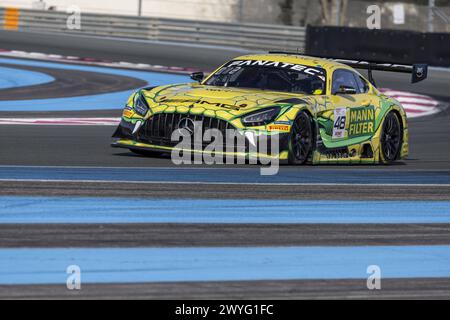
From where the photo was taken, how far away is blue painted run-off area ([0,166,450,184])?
398 inches

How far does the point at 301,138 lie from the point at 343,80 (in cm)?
153

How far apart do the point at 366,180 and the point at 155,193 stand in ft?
8.15

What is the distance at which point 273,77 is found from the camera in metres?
12.5

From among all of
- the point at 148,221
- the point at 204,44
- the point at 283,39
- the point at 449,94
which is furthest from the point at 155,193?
the point at 204,44

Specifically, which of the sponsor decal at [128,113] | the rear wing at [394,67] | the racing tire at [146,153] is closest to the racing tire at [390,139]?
the rear wing at [394,67]

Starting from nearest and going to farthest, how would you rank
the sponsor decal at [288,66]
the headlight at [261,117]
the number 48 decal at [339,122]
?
the headlight at [261,117], the number 48 decal at [339,122], the sponsor decal at [288,66]

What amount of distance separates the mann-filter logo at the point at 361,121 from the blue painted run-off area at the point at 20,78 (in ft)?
31.4

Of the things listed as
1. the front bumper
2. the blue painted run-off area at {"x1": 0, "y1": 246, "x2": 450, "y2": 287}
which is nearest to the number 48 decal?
the front bumper

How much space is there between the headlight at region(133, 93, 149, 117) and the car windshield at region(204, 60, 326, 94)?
3.70 feet

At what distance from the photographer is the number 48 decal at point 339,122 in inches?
484

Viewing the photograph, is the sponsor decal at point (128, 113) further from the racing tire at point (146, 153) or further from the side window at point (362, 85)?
the side window at point (362, 85)

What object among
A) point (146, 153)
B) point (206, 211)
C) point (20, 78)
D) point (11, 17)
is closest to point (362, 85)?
point (146, 153)

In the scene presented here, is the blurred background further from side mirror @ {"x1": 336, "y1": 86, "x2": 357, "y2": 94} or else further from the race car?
side mirror @ {"x1": 336, "y1": 86, "x2": 357, "y2": 94}

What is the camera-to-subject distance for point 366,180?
10922mm
